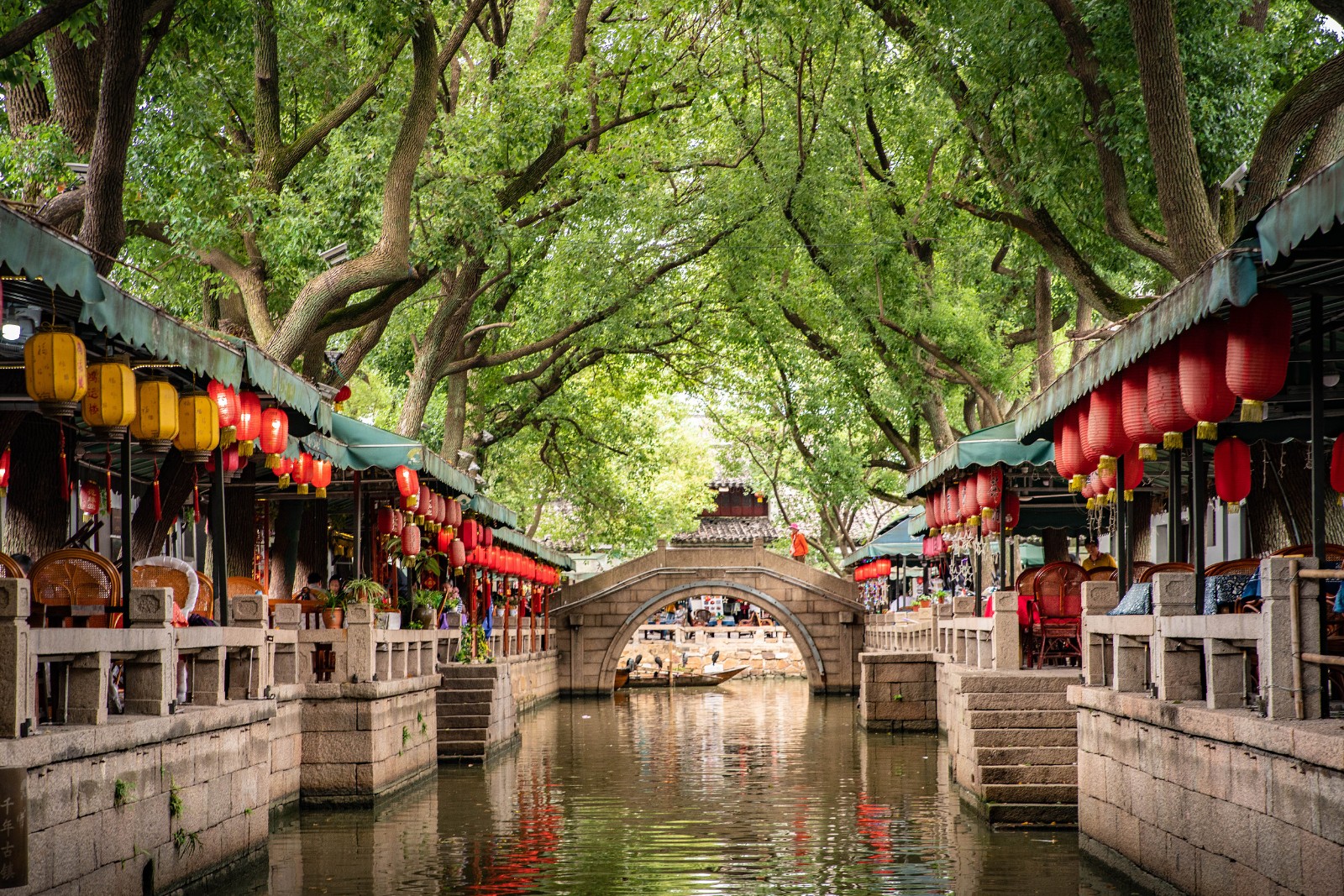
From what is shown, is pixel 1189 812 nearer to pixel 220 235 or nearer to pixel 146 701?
pixel 146 701

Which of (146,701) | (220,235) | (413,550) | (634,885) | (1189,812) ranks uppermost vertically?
(220,235)

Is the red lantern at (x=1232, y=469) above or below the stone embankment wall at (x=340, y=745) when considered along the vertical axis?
above

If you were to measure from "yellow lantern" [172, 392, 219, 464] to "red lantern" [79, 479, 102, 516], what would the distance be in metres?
4.75

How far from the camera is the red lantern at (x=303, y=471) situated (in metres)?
12.5

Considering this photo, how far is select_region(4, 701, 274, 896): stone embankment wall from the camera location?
6.31 metres

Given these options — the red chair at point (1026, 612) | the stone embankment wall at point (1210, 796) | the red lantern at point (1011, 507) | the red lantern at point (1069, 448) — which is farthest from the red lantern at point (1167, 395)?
the red lantern at point (1011, 507)

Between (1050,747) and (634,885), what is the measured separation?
393 cm

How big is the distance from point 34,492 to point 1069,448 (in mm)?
7695

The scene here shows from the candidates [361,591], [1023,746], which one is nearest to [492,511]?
[361,591]

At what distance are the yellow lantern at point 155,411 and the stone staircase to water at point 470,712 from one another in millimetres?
8823

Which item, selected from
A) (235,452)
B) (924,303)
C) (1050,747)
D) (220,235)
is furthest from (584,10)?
(1050,747)

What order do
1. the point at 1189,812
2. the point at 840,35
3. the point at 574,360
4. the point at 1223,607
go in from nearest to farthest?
the point at 1189,812 < the point at 1223,607 < the point at 840,35 < the point at 574,360

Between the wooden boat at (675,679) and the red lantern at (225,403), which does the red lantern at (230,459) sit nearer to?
the red lantern at (225,403)

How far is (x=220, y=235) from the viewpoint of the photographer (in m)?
13.4
